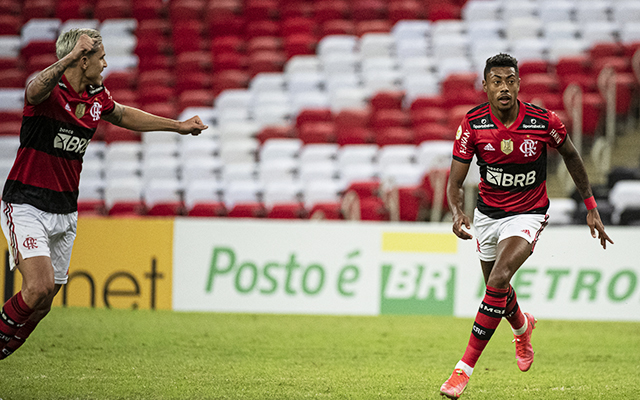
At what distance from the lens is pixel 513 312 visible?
226 inches

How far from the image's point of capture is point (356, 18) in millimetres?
17703

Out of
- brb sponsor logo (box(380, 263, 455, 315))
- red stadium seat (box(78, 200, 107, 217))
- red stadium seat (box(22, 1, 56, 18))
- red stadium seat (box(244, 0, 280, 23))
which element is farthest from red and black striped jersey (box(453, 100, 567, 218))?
red stadium seat (box(22, 1, 56, 18))

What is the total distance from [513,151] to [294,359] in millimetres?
2958

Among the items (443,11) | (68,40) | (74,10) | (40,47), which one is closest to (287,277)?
(68,40)

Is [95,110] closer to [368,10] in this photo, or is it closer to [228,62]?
[228,62]

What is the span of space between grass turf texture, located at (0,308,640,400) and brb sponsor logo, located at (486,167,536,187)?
1.58 m

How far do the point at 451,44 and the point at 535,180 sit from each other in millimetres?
10942

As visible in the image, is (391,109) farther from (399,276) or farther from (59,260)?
(59,260)

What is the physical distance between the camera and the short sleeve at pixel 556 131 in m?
5.34

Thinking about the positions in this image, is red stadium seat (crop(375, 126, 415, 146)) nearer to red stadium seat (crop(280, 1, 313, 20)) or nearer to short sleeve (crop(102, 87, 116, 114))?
red stadium seat (crop(280, 1, 313, 20))

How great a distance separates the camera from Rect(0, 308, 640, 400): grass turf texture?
5.37m

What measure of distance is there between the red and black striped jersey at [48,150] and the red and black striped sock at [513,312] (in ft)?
11.2

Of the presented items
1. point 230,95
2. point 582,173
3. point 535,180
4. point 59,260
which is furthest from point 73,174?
point 230,95

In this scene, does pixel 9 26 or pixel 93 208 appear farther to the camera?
pixel 9 26
